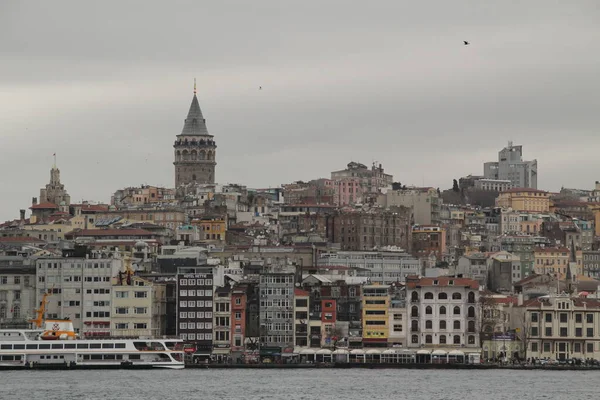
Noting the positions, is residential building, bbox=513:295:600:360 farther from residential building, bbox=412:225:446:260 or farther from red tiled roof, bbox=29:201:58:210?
red tiled roof, bbox=29:201:58:210

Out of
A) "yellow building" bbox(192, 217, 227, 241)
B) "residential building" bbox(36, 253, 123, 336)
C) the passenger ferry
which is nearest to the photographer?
the passenger ferry

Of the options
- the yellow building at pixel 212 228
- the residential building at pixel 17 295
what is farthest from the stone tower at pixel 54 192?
the residential building at pixel 17 295

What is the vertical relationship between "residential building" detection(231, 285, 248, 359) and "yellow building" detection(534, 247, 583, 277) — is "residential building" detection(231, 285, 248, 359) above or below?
below

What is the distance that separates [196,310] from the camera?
10456cm

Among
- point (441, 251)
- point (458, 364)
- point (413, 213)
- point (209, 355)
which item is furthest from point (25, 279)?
point (413, 213)

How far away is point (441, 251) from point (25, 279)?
5850 centimetres

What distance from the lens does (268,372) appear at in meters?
96.9

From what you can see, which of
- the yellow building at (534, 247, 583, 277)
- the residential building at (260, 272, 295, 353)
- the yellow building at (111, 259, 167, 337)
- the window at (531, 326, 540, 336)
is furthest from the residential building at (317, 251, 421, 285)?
the yellow building at (111, 259, 167, 337)

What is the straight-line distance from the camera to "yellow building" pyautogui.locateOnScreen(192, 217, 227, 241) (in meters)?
157

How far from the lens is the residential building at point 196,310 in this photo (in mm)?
104000

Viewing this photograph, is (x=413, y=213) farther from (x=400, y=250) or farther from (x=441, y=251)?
(x=400, y=250)

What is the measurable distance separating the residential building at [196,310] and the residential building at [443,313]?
11017 millimetres

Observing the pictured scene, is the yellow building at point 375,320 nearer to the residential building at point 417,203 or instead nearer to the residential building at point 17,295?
the residential building at point 17,295

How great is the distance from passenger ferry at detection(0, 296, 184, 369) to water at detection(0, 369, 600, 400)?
158 cm
